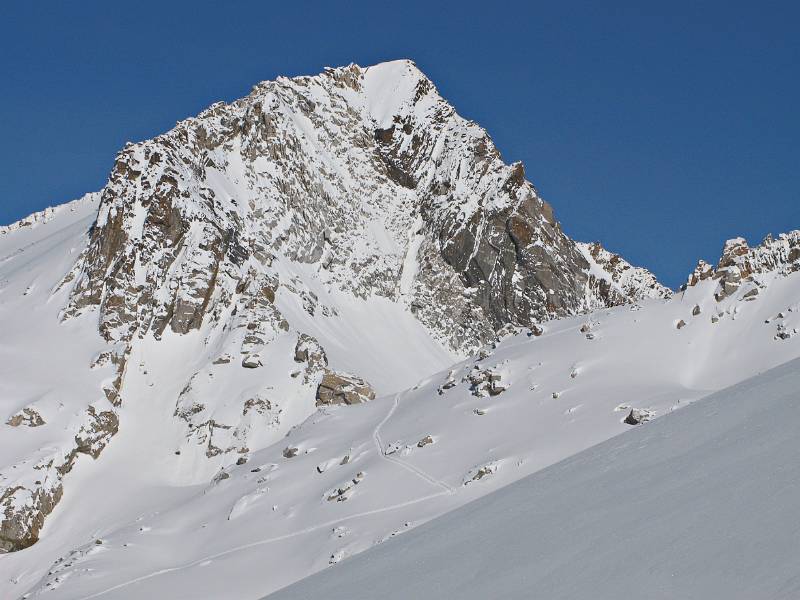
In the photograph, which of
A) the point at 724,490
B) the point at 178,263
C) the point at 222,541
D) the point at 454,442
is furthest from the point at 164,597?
the point at 178,263

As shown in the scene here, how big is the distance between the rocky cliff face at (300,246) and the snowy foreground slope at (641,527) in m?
51.9

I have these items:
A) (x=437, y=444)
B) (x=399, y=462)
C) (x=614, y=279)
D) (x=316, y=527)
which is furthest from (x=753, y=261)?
(x=614, y=279)

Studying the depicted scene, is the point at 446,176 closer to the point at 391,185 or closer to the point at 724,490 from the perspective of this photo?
the point at 391,185

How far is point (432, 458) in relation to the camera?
34.4 m

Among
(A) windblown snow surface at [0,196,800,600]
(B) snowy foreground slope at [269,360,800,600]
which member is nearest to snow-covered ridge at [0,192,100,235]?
(A) windblown snow surface at [0,196,800,600]

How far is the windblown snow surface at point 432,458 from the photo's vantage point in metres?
7.62

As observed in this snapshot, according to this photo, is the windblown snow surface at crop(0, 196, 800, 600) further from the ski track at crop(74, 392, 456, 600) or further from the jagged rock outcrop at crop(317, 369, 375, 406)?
the jagged rock outcrop at crop(317, 369, 375, 406)

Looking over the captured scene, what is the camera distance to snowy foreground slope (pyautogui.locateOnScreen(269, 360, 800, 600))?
618cm

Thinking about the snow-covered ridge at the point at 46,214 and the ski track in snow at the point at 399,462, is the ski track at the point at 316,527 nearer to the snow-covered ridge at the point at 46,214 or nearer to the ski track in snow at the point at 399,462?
the ski track in snow at the point at 399,462

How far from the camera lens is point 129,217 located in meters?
77.1

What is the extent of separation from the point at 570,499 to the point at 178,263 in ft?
225

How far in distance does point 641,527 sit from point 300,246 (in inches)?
3352

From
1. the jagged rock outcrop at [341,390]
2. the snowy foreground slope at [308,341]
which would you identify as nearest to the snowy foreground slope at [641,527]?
the snowy foreground slope at [308,341]

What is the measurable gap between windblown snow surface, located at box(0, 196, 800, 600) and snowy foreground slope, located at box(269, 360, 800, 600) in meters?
0.03
